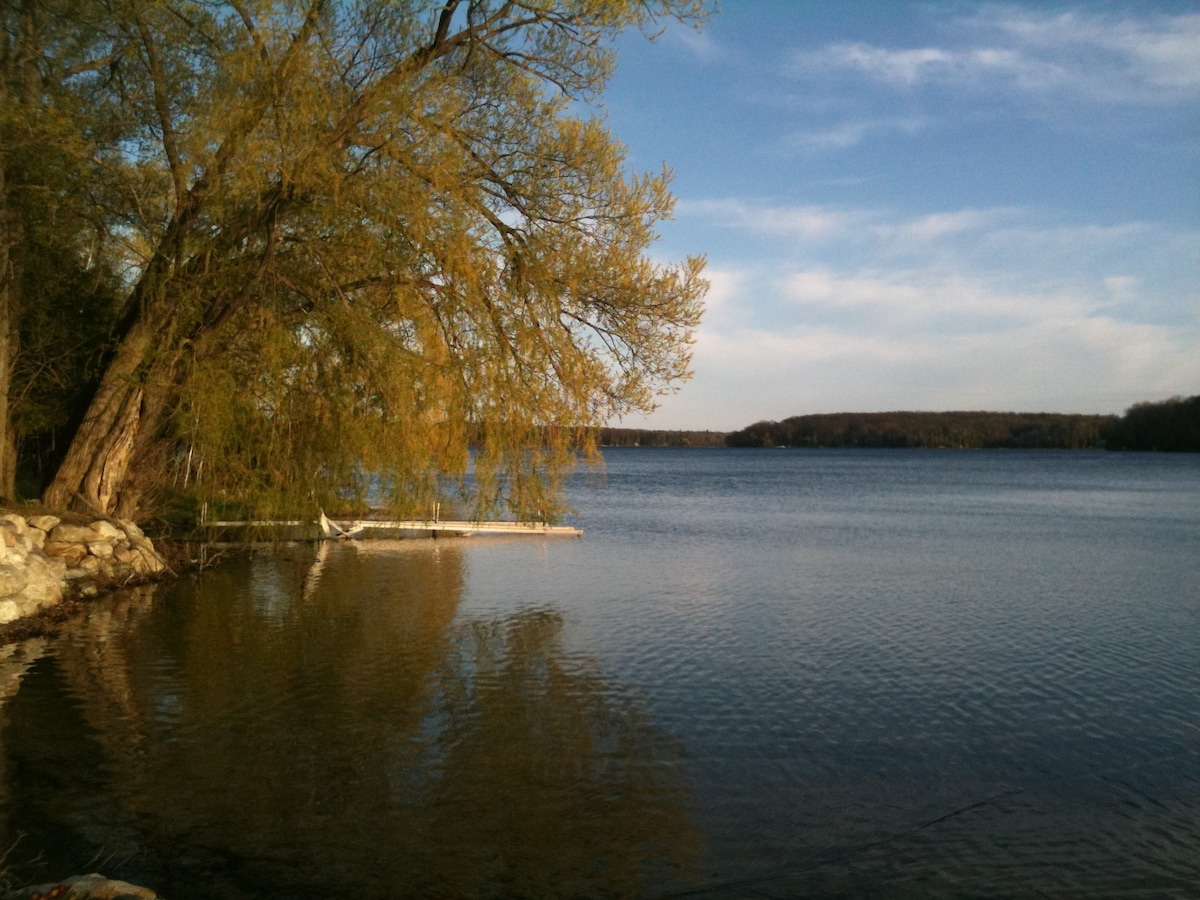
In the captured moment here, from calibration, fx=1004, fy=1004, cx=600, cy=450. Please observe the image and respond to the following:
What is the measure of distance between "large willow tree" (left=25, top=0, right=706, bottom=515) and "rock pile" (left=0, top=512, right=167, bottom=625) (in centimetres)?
66

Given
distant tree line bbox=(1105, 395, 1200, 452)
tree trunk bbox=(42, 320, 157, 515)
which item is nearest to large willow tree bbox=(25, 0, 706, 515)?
tree trunk bbox=(42, 320, 157, 515)

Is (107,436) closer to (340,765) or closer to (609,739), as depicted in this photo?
(340,765)

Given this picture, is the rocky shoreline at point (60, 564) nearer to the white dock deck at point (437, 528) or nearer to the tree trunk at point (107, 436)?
the tree trunk at point (107, 436)

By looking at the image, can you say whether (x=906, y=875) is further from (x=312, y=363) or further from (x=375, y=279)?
(x=312, y=363)

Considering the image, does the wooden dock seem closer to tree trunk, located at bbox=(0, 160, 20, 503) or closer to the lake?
the lake

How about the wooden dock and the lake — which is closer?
the lake

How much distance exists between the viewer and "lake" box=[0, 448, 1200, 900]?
668 centimetres

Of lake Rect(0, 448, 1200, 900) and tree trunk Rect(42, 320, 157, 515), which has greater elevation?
tree trunk Rect(42, 320, 157, 515)

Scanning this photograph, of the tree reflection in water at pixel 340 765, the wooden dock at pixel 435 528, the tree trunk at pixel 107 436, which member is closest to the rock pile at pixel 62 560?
the tree trunk at pixel 107 436

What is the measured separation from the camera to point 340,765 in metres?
8.42

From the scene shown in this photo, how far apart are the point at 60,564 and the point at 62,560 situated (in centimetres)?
13

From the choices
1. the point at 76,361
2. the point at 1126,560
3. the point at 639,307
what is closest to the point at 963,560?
the point at 1126,560

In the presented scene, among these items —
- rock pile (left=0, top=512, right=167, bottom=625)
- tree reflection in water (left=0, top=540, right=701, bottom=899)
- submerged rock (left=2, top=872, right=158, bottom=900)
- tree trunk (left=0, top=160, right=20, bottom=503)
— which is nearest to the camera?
submerged rock (left=2, top=872, right=158, bottom=900)

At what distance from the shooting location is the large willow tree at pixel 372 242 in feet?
44.6
